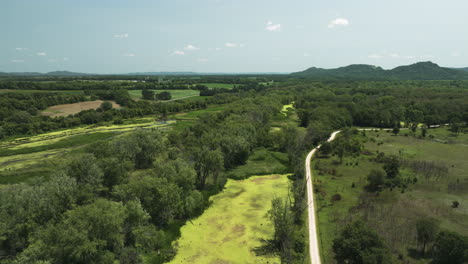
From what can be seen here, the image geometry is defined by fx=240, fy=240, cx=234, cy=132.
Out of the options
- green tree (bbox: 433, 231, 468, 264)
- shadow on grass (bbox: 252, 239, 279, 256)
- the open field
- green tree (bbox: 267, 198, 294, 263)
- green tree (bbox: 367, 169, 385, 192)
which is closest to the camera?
green tree (bbox: 433, 231, 468, 264)

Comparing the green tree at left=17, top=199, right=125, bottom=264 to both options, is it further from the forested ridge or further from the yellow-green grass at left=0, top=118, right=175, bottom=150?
the yellow-green grass at left=0, top=118, right=175, bottom=150

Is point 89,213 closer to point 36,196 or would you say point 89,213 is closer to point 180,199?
point 36,196

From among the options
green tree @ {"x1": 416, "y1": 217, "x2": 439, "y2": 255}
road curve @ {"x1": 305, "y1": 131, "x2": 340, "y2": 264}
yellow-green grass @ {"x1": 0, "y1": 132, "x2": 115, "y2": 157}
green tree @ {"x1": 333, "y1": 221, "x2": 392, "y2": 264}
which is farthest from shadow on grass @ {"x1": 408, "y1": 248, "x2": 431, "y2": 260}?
yellow-green grass @ {"x1": 0, "y1": 132, "x2": 115, "y2": 157}

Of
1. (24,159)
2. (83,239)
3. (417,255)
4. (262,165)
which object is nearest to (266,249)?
(417,255)

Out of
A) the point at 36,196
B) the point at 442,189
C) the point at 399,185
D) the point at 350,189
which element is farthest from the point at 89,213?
the point at 442,189

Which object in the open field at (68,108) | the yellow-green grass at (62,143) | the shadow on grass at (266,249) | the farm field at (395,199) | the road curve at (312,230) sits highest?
the open field at (68,108)

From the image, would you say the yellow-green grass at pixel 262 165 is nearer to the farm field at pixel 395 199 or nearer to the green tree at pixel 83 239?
the farm field at pixel 395 199

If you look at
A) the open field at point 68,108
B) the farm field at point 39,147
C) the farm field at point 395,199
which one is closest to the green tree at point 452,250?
the farm field at point 395,199
